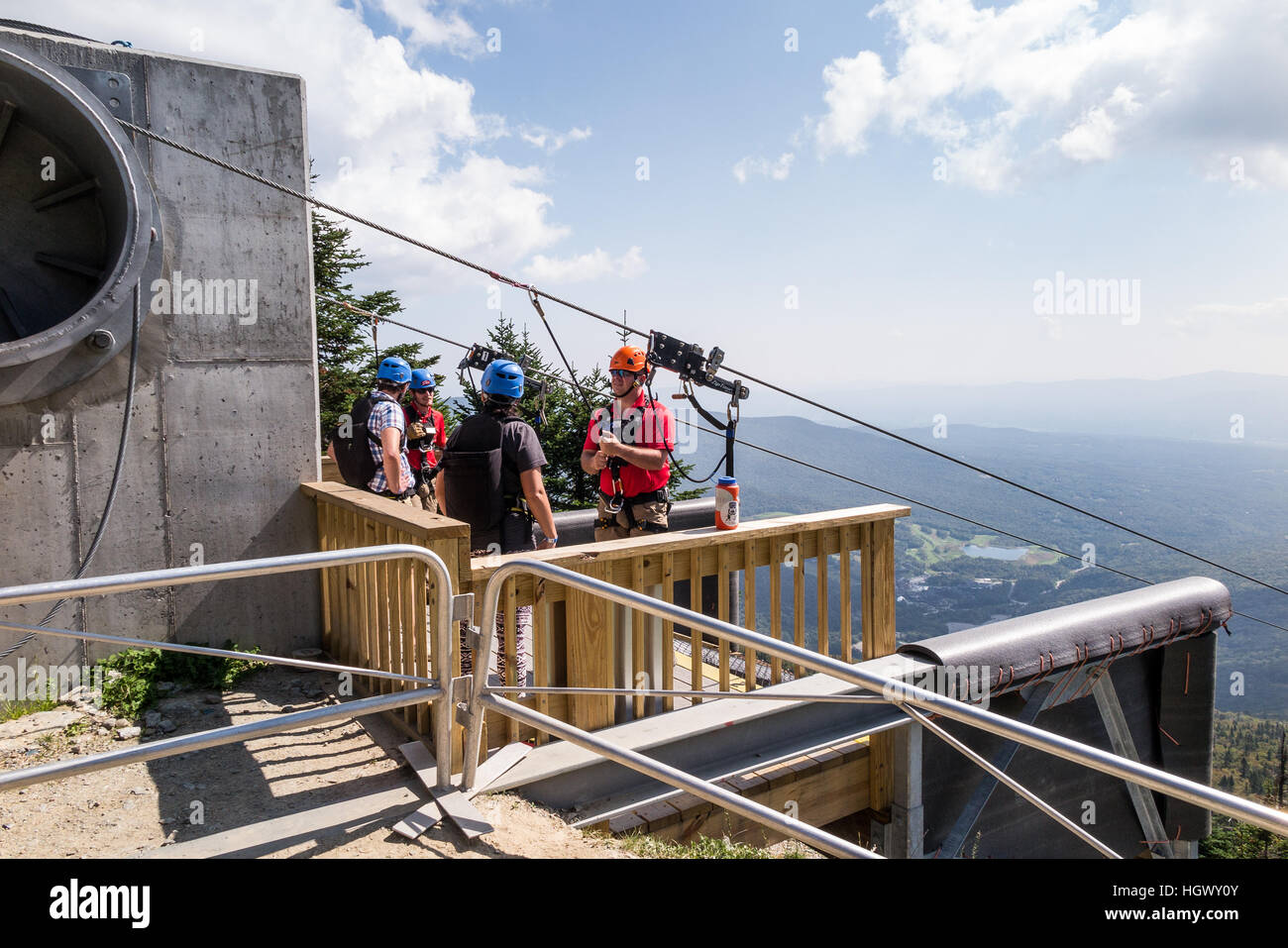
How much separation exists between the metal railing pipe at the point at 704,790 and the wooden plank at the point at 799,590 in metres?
2.00

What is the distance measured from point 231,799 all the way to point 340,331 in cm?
2166

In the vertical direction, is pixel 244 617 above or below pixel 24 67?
below

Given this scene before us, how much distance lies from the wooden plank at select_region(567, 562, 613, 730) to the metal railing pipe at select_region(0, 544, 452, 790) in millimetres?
713

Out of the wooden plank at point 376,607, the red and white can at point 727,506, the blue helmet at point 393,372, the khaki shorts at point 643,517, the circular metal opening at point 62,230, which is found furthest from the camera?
the blue helmet at point 393,372

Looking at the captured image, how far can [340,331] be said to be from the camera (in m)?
23.5

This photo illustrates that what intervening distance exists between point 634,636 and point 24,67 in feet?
A: 14.6

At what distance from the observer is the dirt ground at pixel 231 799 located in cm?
322

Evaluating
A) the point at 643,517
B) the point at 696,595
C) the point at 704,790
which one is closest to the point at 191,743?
the point at 704,790

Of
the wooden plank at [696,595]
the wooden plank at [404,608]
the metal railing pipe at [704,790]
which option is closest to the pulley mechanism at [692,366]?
the wooden plank at [696,595]

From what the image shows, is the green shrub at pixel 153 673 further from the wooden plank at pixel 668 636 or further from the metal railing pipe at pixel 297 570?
the wooden plank at pixel 668 636

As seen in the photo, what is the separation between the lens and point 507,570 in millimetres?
3184
